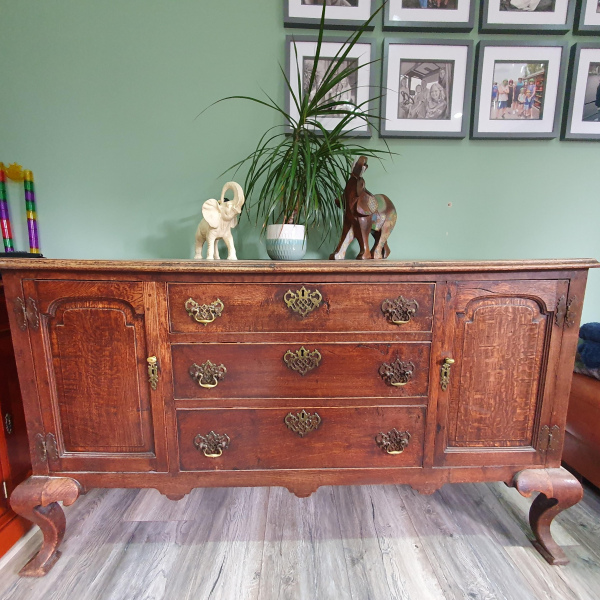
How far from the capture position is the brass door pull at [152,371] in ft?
2.78

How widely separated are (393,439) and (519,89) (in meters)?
1.53

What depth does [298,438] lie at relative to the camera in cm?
91

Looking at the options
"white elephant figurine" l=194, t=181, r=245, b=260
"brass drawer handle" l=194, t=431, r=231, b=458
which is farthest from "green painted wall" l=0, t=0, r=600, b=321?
"brass drawer handle" l=194, t=431, r=231, b=458

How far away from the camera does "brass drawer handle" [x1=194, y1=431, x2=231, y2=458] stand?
0.90 metres

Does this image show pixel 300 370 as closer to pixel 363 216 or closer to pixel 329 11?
pixel 363 216

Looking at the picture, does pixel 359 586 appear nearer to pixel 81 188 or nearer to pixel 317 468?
pixel 317 468

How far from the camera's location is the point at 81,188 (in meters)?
1.30

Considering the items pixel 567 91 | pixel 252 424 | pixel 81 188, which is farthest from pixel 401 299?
pixel 81 188

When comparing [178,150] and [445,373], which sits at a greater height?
[178,150]

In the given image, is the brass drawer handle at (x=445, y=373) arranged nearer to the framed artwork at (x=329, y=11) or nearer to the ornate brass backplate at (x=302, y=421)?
the ornate brass backplate at (x=302, y=421)

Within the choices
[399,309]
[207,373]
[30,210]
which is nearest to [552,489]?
[399,309]

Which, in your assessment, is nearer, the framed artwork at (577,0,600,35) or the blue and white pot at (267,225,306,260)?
the blue and white pot at (267,225,306,260)

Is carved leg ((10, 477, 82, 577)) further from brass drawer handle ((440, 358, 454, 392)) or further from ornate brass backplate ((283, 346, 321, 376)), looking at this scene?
brass drawer handle ((440, 358, 454, 392))

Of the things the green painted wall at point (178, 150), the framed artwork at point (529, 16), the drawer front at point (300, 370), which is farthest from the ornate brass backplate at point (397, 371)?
the framed artwork at point (529, 16)
